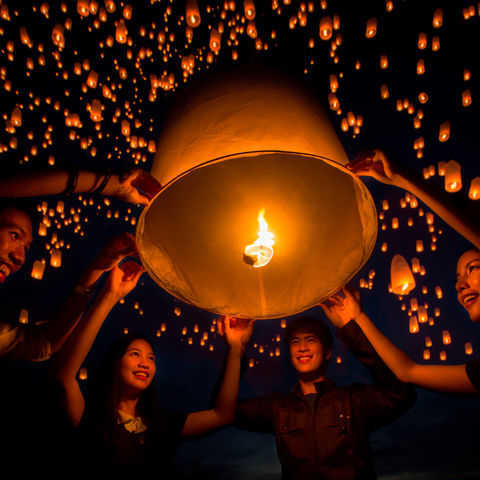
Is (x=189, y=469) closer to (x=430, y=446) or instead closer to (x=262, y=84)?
(x=430, y=446)

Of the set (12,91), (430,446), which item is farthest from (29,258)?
(430,446)

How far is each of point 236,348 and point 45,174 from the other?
2.07m

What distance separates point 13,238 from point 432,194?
2.94 metres

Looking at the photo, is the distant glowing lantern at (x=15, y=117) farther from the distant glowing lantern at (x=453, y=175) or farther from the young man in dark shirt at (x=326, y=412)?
the distant glowing lantern at (x=453, y=175)

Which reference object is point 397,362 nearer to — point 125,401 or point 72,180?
point 125,401

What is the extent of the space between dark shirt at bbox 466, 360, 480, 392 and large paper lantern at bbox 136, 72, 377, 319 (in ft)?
5.89

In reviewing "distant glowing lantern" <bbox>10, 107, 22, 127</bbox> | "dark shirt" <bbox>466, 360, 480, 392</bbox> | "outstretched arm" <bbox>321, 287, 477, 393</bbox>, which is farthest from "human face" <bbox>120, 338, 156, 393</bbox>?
"dark shirt" <bbox>466, 360, 480, 392</bbox>

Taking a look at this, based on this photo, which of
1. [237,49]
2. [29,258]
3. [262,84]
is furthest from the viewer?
[29,258]

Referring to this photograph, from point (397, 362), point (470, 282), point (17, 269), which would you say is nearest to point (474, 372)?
point (397, 362)

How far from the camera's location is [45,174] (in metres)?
2.26

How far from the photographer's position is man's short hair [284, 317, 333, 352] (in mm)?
3699

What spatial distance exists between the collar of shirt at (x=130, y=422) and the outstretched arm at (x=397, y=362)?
1.82 meters

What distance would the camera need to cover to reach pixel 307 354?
A: 360cm

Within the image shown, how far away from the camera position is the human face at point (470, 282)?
123 inches
